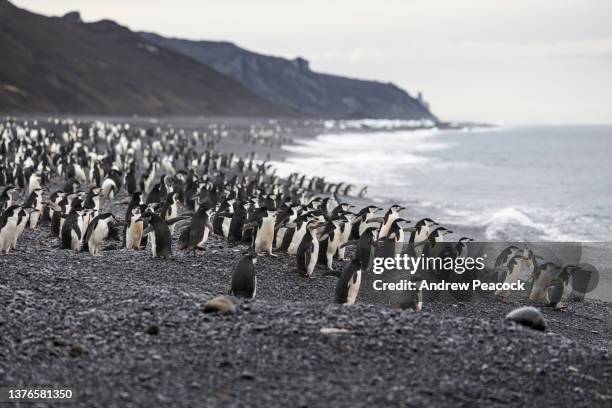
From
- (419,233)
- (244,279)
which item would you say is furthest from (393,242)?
(244,279)

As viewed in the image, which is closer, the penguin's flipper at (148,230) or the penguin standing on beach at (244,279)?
the penguin standing on beach at (244,279)

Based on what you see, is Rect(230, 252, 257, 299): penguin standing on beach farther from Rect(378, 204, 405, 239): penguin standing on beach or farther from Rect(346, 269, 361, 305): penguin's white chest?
Rect(378, 204, 405, 239): penguin standing on beach

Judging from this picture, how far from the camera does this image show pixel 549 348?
301 inches

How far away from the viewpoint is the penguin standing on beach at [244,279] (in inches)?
389

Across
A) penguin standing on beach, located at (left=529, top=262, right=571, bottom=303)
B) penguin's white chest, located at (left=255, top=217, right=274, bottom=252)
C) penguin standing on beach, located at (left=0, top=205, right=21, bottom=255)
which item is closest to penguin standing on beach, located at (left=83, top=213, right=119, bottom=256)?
penguin standing on beach, located at (left=0, top=205, right=21, bottom=255)

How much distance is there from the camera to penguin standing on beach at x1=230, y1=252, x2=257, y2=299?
9883 millimetres

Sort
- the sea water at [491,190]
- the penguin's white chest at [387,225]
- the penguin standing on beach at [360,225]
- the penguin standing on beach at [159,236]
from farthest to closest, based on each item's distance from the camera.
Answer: the sea water at [491,190]
the penguin standing on beach at [360,225]
the penguin's white chest at [387,225]
the penguin standing on beach at [159,236]

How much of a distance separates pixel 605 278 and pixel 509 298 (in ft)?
13.4

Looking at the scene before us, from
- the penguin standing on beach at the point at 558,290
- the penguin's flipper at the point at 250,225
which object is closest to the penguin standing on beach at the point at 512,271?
the penguin standing on beach at the point at 558,290

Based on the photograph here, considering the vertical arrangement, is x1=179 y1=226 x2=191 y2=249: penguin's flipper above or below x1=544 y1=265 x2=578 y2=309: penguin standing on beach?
above

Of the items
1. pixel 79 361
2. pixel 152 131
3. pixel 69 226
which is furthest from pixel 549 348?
pixel 152 131

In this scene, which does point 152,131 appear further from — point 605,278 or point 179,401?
point 179,401

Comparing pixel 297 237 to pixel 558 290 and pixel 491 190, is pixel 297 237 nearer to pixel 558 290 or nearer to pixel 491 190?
pixel 558 290

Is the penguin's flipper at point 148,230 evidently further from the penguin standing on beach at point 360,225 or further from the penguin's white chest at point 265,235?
the penguin standing on beach at point 360,225
